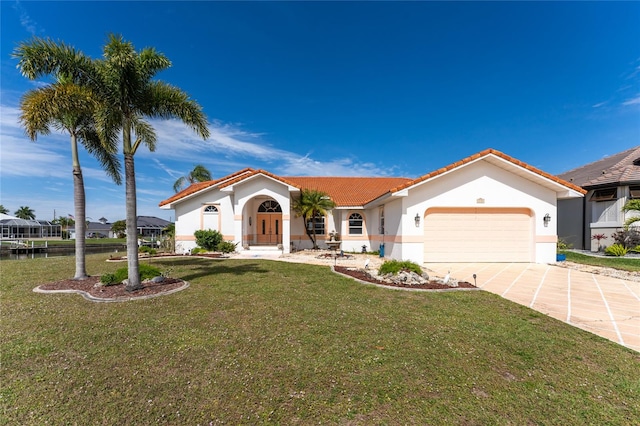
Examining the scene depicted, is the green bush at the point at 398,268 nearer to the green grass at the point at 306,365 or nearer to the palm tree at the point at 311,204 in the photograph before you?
the green grass at the point at 306,365

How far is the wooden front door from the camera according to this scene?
22484 millimetres

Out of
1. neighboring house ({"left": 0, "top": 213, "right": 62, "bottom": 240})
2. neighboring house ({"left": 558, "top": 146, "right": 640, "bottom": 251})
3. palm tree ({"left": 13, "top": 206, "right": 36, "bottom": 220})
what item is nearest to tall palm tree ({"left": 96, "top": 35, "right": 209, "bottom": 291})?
neighboring house ({"left": 558, "top": 146, "right": 640, "bottom": 251})

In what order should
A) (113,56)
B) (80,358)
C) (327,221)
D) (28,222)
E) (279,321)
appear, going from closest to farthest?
(80,358) → (279,321) → (113,56) → (327,221) → (28,222)

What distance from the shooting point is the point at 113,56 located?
289 inches

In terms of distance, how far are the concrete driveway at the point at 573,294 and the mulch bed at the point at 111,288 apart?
32.4 feet

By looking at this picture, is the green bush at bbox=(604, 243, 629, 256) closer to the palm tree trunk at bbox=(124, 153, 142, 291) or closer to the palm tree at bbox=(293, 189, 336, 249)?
the palm tree at bbox=(293, 189, 336, 249)

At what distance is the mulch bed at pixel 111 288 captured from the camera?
7289mm

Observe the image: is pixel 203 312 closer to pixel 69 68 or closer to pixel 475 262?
pixel 69 68

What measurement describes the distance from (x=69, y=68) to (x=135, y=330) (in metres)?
7.90

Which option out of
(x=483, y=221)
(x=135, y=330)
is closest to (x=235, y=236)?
(x=135, y=330)

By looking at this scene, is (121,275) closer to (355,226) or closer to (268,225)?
(268,225)

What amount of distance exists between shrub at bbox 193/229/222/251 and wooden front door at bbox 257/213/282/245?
3.82m

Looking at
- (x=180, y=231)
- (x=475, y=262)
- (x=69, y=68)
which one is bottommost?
(x=475, y=262)

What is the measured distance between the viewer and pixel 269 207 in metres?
22.1
